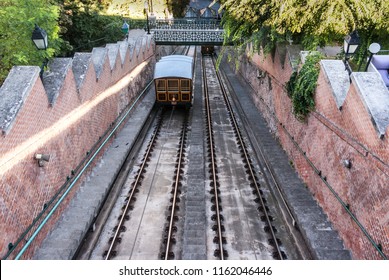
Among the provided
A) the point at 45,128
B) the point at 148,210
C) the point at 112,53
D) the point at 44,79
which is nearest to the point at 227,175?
the point at 148,210

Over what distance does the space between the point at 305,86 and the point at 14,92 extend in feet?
25.7

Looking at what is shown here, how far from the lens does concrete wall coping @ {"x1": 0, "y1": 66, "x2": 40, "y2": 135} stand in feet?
18.9

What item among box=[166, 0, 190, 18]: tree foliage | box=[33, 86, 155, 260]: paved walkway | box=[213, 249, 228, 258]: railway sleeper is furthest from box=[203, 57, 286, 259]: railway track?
box=[166, 0, 190, 18]: tree foliage

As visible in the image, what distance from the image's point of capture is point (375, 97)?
20.5 ft

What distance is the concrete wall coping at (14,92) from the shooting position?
18.9ft

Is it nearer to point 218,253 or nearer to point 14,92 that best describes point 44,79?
point 14,92

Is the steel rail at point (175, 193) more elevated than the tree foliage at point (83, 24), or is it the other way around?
the tree foliage at point (83, 24)

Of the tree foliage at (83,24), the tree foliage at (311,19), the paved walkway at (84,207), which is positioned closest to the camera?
the paved walkway at (84,207)

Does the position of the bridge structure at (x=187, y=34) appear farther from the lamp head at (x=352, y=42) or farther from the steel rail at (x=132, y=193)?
the lamp head at (x=352, y=42)

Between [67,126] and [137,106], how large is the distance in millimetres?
8940

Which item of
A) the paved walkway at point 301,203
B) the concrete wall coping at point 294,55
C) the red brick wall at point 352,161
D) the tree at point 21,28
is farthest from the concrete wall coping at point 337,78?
the tree at point 21,28

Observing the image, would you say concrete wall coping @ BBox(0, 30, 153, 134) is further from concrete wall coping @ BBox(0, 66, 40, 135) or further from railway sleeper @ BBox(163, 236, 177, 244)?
railway sleeper @ BBox(163, 236, 177, 244)

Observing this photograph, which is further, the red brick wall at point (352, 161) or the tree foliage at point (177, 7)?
the tree foliage at point (177, 7)

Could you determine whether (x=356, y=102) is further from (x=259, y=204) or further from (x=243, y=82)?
(x=243, y=82)
